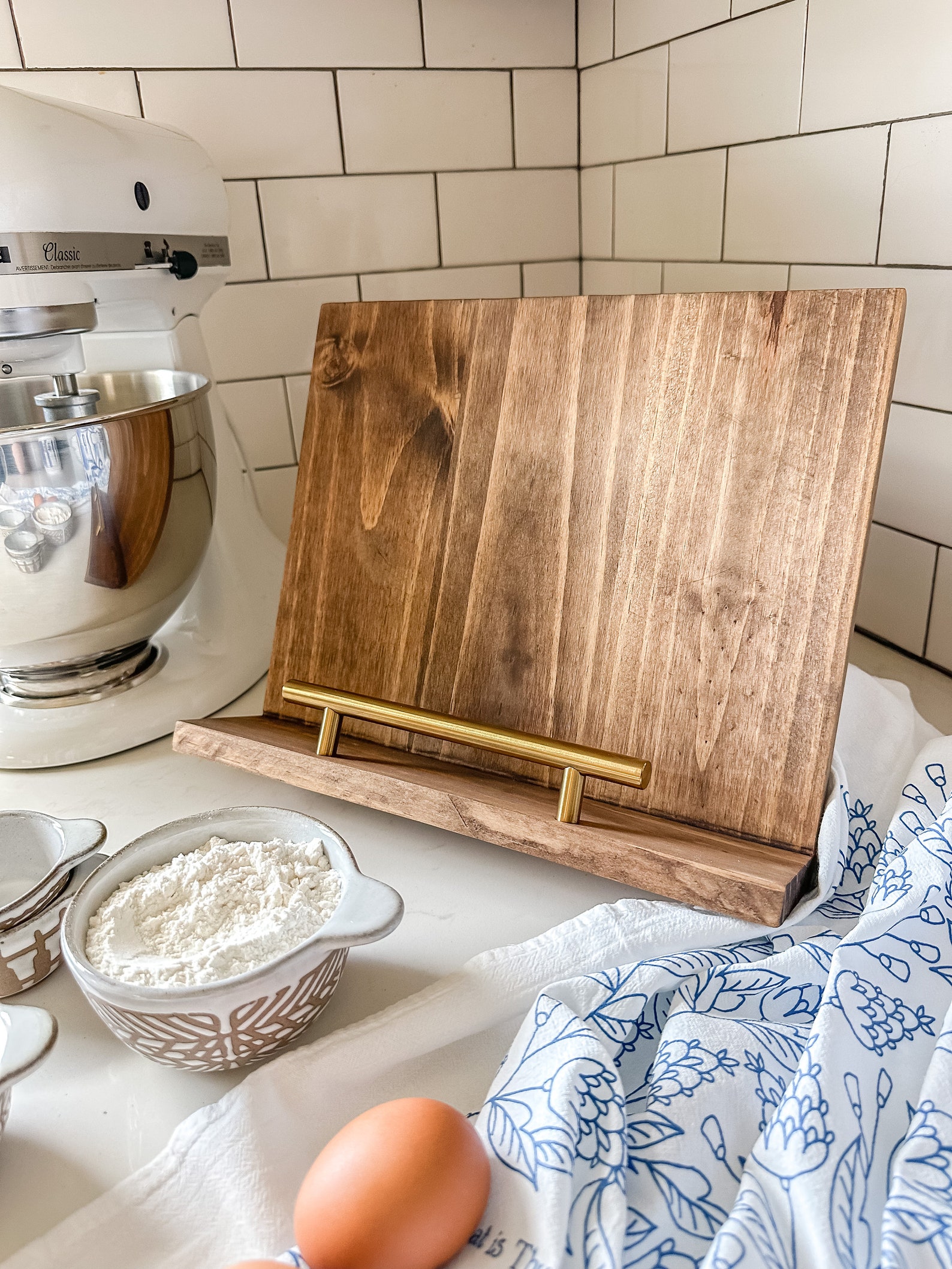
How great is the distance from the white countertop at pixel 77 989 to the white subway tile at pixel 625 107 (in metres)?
0.70

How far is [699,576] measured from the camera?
0.52 metres

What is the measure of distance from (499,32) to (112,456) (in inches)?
25.4

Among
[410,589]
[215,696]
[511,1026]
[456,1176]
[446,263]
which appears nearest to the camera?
[456,1176]

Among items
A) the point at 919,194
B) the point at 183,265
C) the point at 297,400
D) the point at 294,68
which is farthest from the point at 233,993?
the point at 294,68

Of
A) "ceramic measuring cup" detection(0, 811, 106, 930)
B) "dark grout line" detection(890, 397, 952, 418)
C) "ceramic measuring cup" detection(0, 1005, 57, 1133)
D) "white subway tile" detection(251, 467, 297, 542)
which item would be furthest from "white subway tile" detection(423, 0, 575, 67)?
"ceramic measuring cup" detection(0, 1005, 57, 1133)

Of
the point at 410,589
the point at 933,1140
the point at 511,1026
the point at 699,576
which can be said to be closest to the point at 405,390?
the point at 410,589

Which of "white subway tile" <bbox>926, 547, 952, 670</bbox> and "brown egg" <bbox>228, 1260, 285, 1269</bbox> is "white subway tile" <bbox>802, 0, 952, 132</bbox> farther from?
"brown egg" <bbox>228, 1260, 285, 1269</bbox>

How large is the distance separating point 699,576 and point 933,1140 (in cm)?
28

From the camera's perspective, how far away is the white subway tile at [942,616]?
72 centimetres

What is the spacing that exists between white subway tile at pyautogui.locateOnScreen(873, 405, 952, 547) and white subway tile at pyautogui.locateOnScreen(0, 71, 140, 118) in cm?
71

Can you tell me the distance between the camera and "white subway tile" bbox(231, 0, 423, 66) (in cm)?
88

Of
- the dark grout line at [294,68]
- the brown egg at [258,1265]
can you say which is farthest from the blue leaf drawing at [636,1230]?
the dark grout line at [294,68]

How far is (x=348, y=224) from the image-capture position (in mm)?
978

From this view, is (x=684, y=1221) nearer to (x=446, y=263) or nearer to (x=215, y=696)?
(x=215, y=696)
